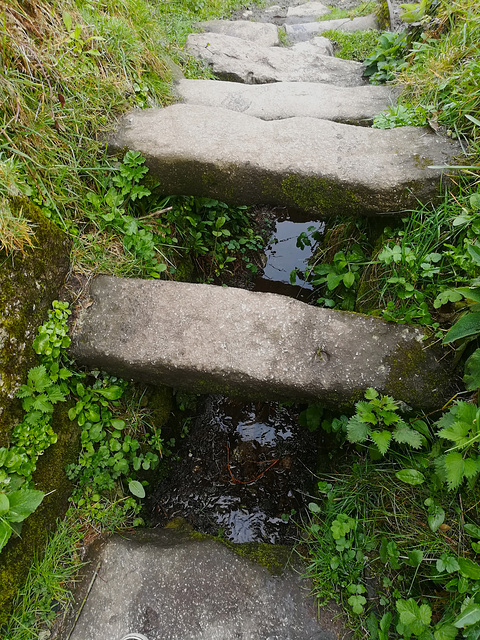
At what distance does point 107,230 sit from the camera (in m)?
2.32

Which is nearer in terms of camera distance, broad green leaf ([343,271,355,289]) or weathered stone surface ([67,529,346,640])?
weathered stone surface ([67,529,346,640])

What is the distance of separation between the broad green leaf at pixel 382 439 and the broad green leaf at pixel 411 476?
12cm

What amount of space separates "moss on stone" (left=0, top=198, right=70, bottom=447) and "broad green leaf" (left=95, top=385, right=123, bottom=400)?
0.38 metres

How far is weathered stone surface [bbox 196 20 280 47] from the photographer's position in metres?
4.88

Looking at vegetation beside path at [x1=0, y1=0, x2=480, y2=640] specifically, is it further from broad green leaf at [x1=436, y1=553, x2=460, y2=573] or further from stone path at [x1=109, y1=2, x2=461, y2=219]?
stone path at [x1=109, y1=2, x2=461, y2=219]

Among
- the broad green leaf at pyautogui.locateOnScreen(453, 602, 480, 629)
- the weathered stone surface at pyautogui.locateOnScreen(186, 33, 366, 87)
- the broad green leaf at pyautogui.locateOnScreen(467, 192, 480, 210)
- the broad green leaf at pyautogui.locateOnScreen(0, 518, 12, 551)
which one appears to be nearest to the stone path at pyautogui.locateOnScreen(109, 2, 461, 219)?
the broad green leaf at pyautogui.locateOnScreen(467, 192, 480, 210)

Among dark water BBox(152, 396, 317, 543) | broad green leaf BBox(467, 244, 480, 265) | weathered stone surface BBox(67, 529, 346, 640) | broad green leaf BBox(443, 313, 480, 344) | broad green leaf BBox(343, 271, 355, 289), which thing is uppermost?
broad green leaf BBox(467, 244, 480, 265)

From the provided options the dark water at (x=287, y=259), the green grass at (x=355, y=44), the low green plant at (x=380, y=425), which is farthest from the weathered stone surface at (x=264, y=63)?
the low green plant at (x=380, y=425)

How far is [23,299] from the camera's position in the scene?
1784mm

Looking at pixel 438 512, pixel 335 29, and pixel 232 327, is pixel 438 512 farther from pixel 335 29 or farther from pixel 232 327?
pixel 335 29

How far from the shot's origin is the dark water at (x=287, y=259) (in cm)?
360

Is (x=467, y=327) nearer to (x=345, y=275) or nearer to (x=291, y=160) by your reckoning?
(x=345, y=275)

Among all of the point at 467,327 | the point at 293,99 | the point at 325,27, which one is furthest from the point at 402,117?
the point at 325,27

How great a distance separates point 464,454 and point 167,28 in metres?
4.77
